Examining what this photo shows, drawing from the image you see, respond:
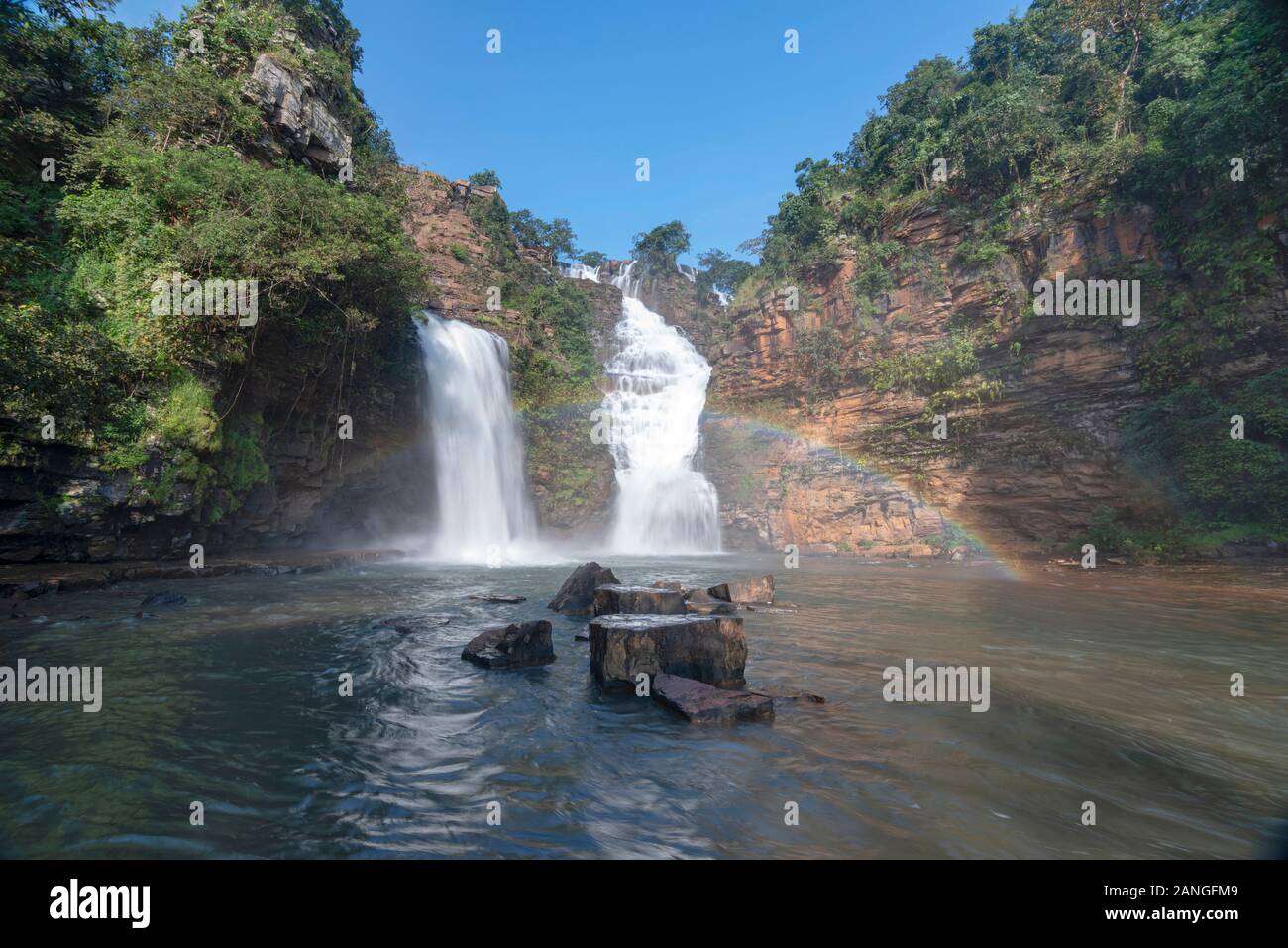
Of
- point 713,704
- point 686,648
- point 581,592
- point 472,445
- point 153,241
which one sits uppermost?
point 153,241

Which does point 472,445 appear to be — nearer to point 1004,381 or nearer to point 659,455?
point 659,455

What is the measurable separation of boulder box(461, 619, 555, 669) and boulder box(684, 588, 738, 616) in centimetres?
326

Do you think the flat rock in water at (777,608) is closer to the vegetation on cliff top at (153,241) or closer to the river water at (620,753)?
the river water at (620,753)

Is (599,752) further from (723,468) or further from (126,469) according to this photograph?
(723,468)

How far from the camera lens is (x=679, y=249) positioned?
184 ft

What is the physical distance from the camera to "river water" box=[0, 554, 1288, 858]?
118 inches

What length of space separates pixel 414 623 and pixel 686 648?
16.3 feet

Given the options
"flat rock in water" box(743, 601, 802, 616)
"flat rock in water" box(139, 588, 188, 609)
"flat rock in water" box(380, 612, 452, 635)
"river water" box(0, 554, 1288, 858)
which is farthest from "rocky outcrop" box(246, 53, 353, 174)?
"flat rock in water" box(743, 601, 802, 616)

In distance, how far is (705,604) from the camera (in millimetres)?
10594

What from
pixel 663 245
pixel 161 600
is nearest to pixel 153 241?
pixel 161 600

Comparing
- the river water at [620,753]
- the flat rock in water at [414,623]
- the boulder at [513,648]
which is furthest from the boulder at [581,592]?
the boulder at [513,648]

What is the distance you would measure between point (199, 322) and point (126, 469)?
13.0ft

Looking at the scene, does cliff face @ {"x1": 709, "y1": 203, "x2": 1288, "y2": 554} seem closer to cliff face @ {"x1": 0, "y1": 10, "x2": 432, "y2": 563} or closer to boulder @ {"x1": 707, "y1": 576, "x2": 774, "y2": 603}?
boulder @ {"x1": 707, "y1": 576, "x2": 774, "y2": 603}
